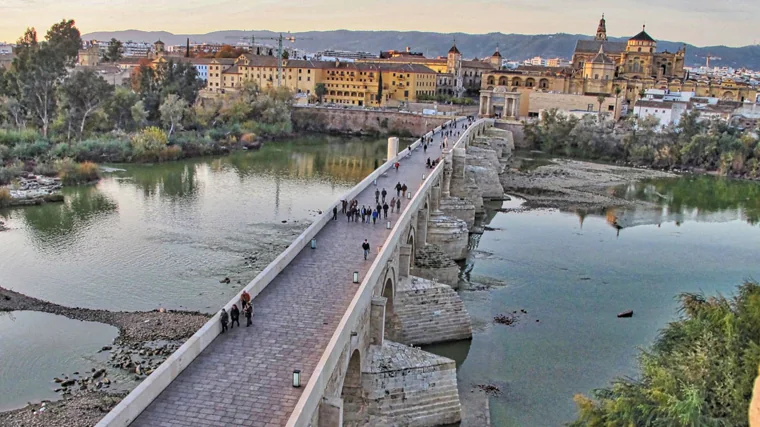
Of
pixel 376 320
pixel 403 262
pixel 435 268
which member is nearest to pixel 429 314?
pixel 403 262

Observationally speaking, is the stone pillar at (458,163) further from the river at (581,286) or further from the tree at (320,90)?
the tree at (320,90)

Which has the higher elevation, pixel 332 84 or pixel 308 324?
pixel 332 84

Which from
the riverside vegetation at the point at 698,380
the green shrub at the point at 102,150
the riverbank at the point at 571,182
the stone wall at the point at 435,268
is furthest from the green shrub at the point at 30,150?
the riverside vegetation at the point at 698,380

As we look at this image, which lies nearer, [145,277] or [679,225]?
[145,277]

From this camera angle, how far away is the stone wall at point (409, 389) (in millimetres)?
10766

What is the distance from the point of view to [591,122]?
49.1 meters

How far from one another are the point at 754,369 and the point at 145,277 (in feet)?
45.6

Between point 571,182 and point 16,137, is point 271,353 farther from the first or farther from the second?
point 16,137

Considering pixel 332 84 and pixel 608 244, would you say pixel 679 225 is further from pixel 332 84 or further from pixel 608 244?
pixel 332 84

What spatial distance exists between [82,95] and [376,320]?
1246 inches

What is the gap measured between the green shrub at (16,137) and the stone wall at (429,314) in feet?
90.2

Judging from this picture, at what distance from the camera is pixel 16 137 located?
3478cm

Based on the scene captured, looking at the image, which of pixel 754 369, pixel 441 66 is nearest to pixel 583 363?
pixel 754 369

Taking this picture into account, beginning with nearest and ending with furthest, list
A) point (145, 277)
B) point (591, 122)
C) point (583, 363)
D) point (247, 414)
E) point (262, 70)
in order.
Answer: point (247, 414) → point (583, 363) → point (145, 277) → point (591, 122) → point (262, 70)
